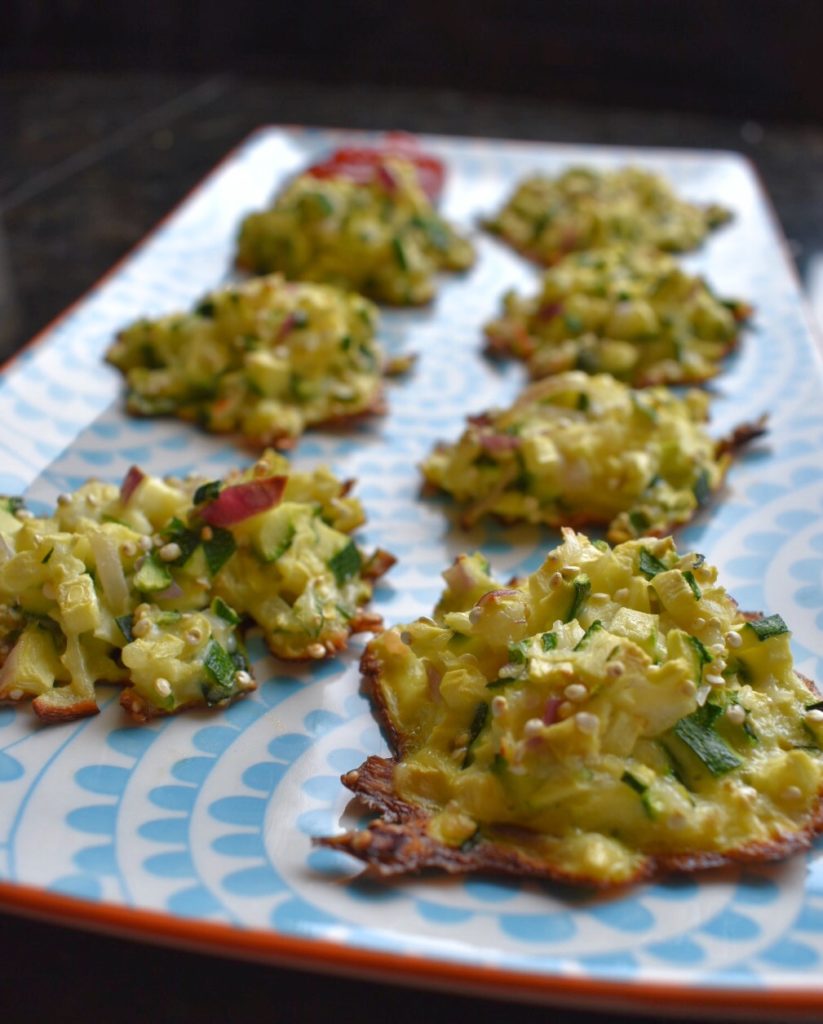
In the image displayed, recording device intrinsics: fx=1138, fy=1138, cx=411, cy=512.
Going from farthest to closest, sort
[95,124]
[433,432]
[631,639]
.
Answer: [95,124], [433,432], [631,639]

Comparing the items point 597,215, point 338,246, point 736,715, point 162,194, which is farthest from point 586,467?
point 162,194

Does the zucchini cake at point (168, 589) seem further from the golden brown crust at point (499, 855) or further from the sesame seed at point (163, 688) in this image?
the golden brown crust at point (499, 855)

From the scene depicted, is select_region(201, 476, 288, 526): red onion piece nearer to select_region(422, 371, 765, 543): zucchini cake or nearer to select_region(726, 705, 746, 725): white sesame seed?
select_region(422, 371, 765, 543): zucchini cake

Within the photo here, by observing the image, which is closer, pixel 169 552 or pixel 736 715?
pixel 736 715

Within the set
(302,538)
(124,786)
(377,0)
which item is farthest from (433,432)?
(377,0)

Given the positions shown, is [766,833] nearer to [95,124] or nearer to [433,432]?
[433,432]

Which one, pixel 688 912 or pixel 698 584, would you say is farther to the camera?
pixel 698 584

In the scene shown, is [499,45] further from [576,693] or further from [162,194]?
[576,693]

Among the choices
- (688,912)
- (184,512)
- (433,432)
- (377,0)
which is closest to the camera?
(688,912)
